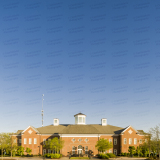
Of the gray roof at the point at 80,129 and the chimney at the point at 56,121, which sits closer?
the gray roof at the point at 80,129

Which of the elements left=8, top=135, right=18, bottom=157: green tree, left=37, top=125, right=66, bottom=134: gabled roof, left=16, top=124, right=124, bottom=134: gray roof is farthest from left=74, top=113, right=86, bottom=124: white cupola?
left=8, top=135, right=18, bottom=157: green tree

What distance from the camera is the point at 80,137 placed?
60500 millimetres

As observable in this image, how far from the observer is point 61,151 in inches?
2330

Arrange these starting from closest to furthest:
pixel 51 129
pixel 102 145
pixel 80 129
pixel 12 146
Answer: pixel 102 145 → pixel 12 146 → pixel 80 129 → pixel 51 129

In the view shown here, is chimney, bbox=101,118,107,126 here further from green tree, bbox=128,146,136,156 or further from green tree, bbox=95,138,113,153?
green tree, bbox=128,146,136,156

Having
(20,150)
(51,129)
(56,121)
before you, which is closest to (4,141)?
(20,150)

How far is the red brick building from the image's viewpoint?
5994 centimetres

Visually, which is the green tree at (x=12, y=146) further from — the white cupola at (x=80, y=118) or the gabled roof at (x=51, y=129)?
the white cupola at (x=80, y=118)

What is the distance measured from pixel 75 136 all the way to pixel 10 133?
19376 mm

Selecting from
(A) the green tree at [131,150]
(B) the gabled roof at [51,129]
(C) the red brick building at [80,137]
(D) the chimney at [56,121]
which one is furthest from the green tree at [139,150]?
(D) the chimney at [56,121]

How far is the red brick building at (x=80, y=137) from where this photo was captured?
5994cm

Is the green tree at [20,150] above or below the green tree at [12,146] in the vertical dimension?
below

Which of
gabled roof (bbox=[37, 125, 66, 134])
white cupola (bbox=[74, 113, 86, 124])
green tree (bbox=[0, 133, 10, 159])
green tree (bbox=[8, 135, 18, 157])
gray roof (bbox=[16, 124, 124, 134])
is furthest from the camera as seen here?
white cupola (bbox=[74, 113, 86, 124])

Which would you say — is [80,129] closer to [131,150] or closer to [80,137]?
[80,137]
